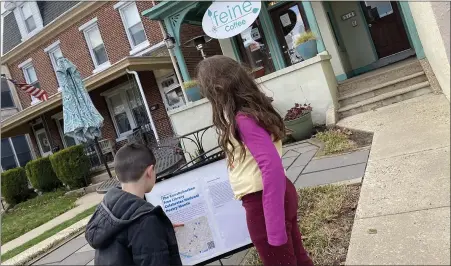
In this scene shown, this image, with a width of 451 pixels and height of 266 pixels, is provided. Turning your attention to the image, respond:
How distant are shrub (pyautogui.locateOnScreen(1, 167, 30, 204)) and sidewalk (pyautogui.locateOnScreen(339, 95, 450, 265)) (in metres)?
13.6

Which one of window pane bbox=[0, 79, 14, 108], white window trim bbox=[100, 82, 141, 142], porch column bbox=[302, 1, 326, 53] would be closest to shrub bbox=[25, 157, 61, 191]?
white window trim bbox=[100, 82, 141, 142]

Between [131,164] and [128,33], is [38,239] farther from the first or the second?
[128,33]

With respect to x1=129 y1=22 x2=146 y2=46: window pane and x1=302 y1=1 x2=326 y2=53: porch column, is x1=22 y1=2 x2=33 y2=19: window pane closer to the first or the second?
x1=129 y1=22 x2=146 y2=46: window pane

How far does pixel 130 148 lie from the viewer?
1.86m

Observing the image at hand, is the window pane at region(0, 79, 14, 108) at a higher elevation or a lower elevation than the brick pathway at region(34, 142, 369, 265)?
higher

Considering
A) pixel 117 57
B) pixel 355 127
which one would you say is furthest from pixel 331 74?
pixel 117 57

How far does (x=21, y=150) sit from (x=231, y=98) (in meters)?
22.8

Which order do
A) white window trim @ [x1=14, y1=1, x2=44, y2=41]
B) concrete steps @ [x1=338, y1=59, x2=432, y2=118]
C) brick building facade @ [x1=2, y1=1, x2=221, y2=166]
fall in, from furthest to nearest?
white window trim @ [x1=14, y1=1, x2=44, y2=41], brick building facade @ [x1=2, y1=1, x2=221, y2=166], concrete steps @ [x1=338, y1=59, x2=432, y2=118]

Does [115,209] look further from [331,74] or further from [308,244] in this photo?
[331,74]

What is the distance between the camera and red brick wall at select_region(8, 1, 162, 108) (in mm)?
12555

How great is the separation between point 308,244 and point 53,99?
1341 centimetres

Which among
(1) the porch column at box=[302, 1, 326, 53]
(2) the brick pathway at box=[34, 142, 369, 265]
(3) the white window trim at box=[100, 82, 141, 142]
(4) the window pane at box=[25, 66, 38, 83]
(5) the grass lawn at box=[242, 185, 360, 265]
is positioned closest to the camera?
(5) the grass lawn at box=[242, 185, 360, 265]

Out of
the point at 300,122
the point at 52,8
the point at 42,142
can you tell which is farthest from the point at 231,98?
the point at 42,142

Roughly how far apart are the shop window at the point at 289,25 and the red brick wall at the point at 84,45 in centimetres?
428
